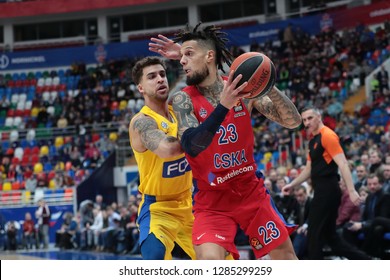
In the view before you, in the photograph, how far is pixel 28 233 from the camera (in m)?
18.4

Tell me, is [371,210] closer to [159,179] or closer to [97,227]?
[159,179]

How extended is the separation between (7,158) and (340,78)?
11718 millimetres

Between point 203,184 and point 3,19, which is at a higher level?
point 3,19

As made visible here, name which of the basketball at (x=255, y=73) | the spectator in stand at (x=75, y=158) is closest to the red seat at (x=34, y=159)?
the spectator in stand at (x=75, y=158)

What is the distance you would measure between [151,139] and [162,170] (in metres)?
0.44

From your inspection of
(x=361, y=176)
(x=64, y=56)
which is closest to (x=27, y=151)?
(x=64, y=56)

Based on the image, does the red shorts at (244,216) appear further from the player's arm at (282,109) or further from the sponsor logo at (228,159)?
the player's arm at (282,109)

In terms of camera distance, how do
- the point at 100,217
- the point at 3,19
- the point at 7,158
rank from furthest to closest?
the point at 3,19, the point at 7,158, the point at 100,217

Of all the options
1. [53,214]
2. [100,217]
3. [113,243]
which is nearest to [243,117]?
[113,243]

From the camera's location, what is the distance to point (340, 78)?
21.7 metres

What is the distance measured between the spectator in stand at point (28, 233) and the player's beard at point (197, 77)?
14.6 m

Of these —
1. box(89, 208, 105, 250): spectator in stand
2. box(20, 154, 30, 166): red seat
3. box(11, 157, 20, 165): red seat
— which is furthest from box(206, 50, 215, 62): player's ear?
box(11, 157, 20, 165): red seat

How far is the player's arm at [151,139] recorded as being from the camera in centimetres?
447
